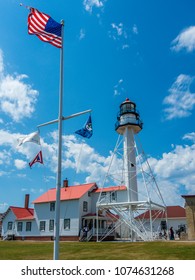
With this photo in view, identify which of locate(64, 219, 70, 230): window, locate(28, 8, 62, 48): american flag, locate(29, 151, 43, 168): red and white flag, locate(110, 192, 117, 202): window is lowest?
locate(64, 219, 70, 230): window

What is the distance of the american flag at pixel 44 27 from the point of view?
12.4 meters

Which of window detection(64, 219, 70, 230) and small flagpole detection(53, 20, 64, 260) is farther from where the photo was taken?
window detection(64, 219, 70, 230)

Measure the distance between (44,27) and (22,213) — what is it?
3657 centimetres

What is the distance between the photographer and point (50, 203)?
3909 cm

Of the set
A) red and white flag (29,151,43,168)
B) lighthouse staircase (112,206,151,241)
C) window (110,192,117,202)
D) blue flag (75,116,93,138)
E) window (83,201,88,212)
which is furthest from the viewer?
window (83,201,88,212)

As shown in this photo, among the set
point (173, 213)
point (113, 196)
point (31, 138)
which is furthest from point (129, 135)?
point (31, 138)

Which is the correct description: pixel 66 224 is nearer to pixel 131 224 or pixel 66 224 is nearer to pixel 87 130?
pixel 131 224

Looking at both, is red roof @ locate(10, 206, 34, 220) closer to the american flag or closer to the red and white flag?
the red and white flag

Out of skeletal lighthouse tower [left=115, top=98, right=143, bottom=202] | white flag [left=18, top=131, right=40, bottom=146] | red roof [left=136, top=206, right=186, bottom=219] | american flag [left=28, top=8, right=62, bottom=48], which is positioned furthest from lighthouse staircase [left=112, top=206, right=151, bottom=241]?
american flag [left=28, top=8, right=62, bottom=48]

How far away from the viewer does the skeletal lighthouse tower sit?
107 feet

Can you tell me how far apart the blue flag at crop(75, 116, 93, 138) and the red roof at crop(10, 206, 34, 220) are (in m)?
31.3

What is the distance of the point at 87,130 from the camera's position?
42.9 feet
